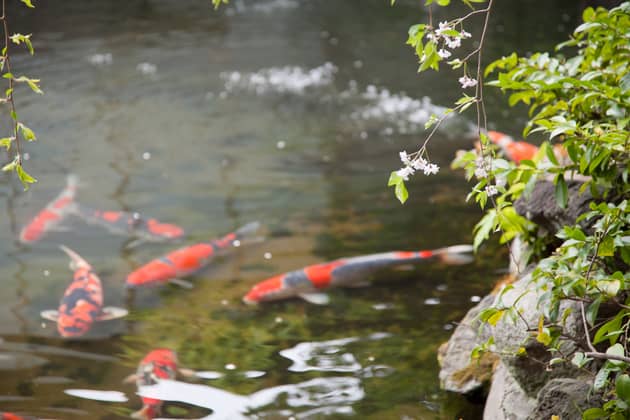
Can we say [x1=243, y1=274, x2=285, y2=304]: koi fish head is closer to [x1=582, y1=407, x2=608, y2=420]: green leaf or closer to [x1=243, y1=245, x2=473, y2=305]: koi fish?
[x1=243, y1=245, x2=473, y2=305]: koi fish

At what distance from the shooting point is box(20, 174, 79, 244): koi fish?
6344 millimetres

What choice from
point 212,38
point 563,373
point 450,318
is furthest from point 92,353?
point 212,38

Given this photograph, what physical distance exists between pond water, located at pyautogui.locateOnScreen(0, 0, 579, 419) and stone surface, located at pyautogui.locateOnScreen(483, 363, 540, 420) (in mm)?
267

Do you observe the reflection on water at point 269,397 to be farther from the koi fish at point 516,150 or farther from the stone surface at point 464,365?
the koi fish at point 516,150

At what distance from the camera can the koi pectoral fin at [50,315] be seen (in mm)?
5016

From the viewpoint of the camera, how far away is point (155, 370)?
4.29 m

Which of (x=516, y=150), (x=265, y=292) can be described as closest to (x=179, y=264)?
(x=265, y=292)

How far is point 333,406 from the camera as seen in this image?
13.1 feet

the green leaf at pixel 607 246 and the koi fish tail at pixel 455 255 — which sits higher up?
the koi fish tail at pixel 455 255

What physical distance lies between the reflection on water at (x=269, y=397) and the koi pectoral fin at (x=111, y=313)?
3.35 feet

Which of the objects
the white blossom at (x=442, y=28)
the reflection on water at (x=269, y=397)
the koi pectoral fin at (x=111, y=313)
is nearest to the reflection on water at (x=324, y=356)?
the reflection on water at (x=269, y=397)

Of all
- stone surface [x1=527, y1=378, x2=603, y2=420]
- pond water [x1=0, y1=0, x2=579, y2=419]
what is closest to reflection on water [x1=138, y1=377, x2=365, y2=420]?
pond water [x1=0, y1=0, x2=579, y2=419]

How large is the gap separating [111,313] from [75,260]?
3.13 ft

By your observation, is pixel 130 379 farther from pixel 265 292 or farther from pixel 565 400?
pixel 565 400
